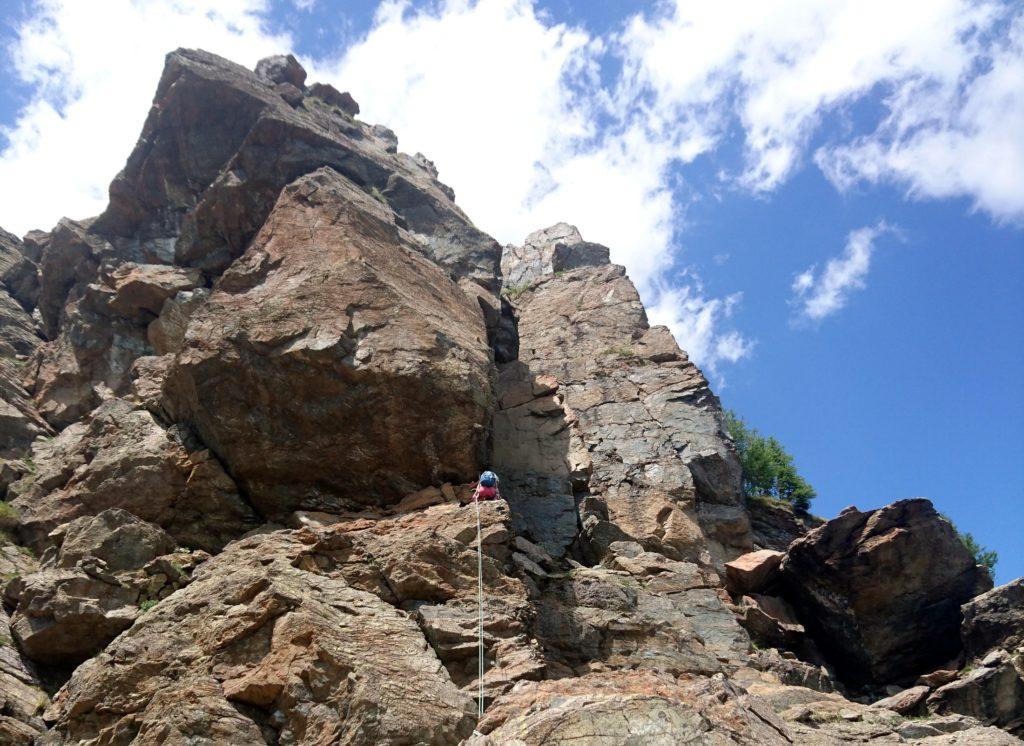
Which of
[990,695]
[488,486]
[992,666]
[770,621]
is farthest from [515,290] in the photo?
[990,695]

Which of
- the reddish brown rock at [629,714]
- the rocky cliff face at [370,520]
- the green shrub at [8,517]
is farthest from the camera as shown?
the green shrub at [8,517]

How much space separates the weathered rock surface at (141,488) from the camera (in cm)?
1866

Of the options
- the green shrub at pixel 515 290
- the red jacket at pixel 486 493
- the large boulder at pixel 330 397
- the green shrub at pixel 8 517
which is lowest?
the red jacket at pixel 486 493

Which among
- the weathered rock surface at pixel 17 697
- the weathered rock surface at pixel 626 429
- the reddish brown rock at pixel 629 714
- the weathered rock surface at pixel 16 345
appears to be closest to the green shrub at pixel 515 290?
the weathered rock surface at pixel 626 429

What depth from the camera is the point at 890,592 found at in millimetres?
23406

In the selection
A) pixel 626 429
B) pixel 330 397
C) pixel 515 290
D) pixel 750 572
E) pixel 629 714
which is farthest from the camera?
pixel 515 290

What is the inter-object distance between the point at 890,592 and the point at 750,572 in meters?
4.07

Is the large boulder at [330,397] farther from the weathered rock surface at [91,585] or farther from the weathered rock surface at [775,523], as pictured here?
the weathered rock surface at [775,523]

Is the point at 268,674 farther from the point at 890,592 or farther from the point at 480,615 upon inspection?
the point at 890,592

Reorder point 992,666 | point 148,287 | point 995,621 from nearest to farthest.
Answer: point 992,666, point 995,621, point 148,287

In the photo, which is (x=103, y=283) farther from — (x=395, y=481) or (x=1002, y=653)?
(x=1002, y=653)

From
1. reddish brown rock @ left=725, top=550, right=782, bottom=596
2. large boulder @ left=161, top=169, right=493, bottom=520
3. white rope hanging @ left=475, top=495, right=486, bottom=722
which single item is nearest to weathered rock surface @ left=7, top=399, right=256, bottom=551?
large boulder @ left=161, top=169, right=493, bottom=520

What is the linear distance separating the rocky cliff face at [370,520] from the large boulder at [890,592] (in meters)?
0.08

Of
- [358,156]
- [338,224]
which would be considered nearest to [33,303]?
[358,156]
